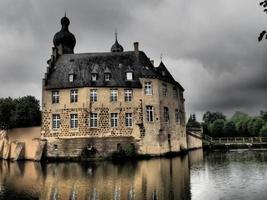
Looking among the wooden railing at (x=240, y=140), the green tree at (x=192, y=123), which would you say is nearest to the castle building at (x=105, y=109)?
the wooden railing at (x=240, y=140)

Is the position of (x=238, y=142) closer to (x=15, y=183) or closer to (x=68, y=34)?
(x=68, y=34)

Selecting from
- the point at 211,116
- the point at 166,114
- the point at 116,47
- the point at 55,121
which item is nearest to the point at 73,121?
the point at 55,121

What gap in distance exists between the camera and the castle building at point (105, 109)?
120ft

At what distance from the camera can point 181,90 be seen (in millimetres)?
46250

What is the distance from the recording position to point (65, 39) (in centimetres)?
4756

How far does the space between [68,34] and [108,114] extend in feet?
55.6

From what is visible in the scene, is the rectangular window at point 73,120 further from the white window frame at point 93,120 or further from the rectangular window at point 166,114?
the rectangular window at point 166,114

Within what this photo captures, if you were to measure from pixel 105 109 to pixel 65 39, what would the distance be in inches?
609

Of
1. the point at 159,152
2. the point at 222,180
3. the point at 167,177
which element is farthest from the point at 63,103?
the point at 222,180

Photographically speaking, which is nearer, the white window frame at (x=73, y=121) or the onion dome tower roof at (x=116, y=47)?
the white window frame at (x=73, y=121)

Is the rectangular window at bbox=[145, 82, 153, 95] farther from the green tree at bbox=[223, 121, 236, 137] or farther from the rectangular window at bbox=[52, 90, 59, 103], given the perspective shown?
the green tree at bbox=[223, 121, 236, 137]

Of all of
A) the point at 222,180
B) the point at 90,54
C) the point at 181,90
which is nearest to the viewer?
the point at 222,180

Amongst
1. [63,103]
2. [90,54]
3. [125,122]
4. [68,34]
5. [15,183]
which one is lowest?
[15,183]

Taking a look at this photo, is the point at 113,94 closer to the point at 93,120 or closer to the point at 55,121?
the point at 93,120
